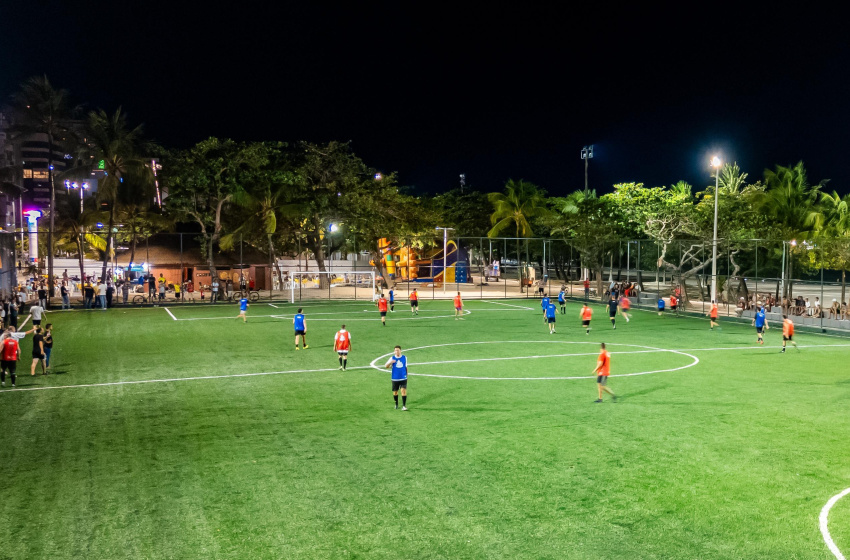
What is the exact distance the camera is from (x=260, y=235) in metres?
59.2

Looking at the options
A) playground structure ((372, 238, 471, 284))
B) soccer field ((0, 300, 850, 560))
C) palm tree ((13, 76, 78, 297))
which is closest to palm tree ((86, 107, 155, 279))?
palm tree ((13, 76, 78, 297))

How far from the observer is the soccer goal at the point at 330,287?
174 feet

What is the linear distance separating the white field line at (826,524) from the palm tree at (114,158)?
49178 mm

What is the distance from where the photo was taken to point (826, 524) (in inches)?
368

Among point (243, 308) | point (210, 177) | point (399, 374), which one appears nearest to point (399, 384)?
point (399, 374)

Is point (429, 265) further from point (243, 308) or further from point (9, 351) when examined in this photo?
point (9, 351)

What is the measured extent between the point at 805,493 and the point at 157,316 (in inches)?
1429

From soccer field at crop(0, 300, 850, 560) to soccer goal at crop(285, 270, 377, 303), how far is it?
2798cm

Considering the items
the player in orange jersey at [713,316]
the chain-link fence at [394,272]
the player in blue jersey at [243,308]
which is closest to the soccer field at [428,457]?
the player in orange jersey at [713,316]

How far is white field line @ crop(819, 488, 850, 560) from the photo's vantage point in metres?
8.52

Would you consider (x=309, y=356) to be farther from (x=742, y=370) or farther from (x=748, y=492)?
(x=748, y=492)

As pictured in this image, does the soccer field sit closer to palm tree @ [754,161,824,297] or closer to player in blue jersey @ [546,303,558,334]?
player in blue jersey @ [546,303,558,334]

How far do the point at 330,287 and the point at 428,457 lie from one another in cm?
4547

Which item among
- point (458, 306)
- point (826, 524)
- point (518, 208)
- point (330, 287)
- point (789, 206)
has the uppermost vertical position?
point (518, 208)
